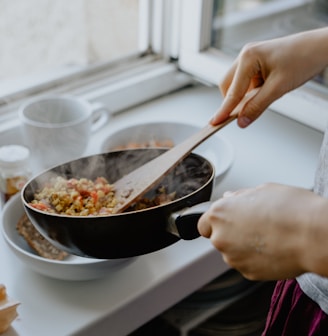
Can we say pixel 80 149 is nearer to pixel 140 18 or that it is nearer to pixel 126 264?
pixel 126 264

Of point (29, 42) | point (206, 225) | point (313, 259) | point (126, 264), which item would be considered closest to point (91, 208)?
point (126, 264)

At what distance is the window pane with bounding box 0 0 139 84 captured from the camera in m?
1.09

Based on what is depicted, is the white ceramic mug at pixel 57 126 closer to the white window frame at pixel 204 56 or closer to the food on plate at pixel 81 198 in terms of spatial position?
the food on plate at pixel 81 198

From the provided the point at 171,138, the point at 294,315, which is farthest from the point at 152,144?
the point at 294,315

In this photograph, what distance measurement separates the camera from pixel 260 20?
1.34 m

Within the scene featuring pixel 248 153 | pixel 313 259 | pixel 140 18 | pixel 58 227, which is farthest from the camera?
pixel 140 18

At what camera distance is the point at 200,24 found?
1.16 meters

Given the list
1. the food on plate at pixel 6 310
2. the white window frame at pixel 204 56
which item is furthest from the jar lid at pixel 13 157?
the white window frame at pixel 204 56

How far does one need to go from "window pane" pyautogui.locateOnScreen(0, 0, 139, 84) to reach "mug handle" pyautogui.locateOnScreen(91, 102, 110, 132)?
0.56 ft

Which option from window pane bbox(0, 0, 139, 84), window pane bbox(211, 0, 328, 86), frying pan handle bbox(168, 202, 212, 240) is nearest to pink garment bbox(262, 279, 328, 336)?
frying pan handle bbox(168, 202, 212, 240)

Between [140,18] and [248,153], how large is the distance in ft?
1.19

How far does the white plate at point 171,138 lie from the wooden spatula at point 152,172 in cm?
17

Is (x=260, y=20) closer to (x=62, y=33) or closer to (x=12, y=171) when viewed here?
(x=62, y=33)

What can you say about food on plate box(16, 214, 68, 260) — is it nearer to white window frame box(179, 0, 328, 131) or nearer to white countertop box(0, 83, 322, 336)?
white countertop box(0, 83, 322, 336)
